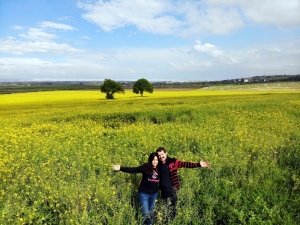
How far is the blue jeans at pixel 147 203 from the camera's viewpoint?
524 centimetres

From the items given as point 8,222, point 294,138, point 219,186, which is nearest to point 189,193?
point 219,186

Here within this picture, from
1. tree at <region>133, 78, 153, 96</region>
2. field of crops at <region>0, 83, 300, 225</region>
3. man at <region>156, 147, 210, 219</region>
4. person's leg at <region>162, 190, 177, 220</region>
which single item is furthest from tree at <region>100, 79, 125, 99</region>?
person's leg at <region>162, 190, 177, 220</region>

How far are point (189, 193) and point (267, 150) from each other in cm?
366

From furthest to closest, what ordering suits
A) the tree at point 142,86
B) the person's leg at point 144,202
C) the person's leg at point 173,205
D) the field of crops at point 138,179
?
the tree at point 142,86
the person's leg at point 144,202
the person's leg at point 173,205
the field of crops at point 138,179

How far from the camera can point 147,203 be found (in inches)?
213

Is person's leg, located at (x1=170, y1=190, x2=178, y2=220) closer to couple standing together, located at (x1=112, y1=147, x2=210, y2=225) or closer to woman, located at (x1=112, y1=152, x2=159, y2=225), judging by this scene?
couple standing together, located at (x1=112, y1=147, x2=210, y2=225)

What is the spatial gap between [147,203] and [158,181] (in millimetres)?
496

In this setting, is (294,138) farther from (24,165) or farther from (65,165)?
(24,165)

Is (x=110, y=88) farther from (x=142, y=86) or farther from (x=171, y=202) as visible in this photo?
(x=171, y=202)

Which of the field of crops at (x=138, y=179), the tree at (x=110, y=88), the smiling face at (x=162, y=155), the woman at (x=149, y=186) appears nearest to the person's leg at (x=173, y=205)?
the field of crops at (x=138, y=179)

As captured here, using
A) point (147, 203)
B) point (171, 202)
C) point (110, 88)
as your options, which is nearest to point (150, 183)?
point (147, 203)

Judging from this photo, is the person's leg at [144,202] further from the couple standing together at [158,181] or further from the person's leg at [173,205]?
the person's leg at [173,205]

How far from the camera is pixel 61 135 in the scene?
11.1 meters

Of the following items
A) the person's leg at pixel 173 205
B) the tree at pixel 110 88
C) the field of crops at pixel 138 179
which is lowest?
the person's leg at pixel 173 205
